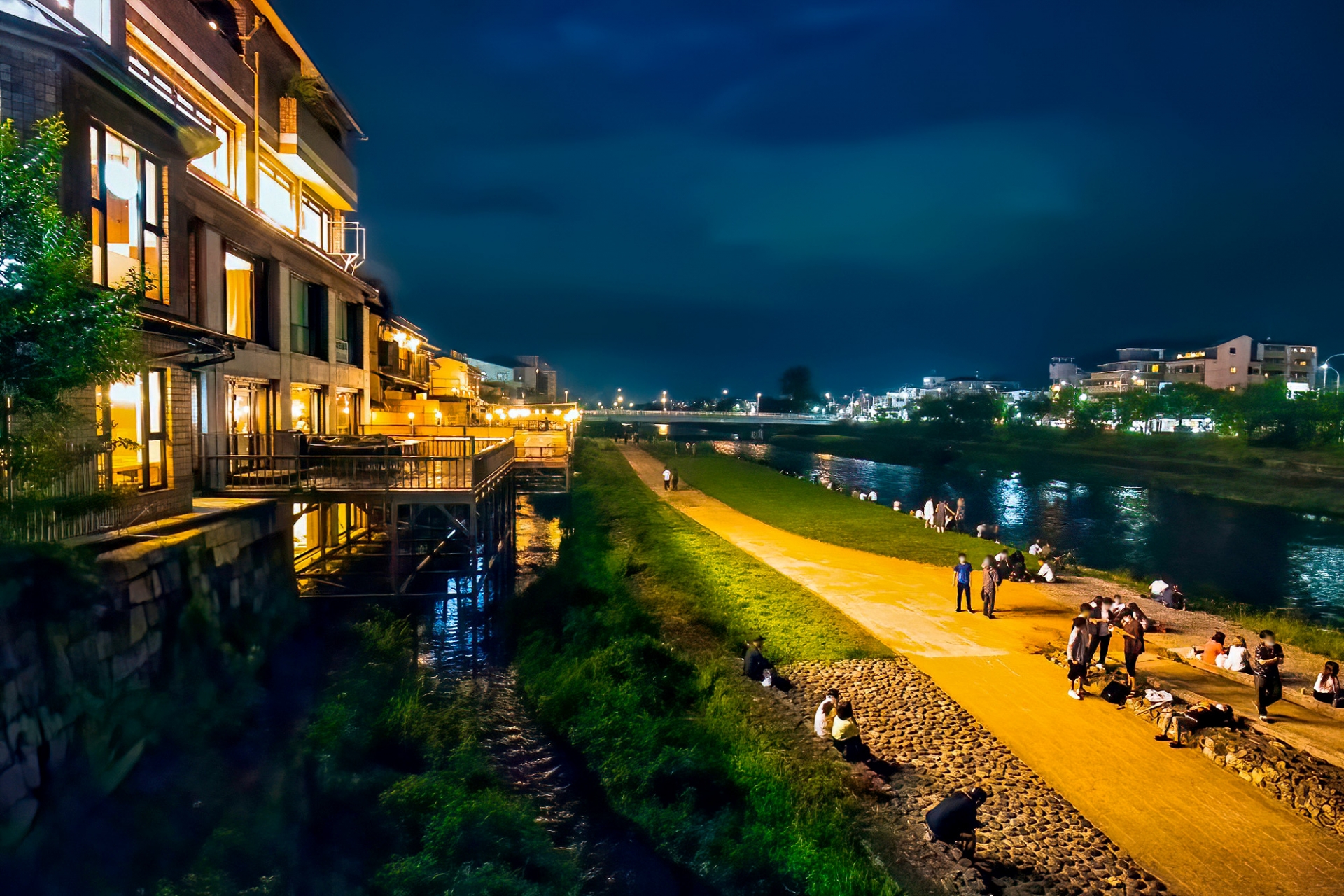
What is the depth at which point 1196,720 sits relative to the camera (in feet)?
35.8

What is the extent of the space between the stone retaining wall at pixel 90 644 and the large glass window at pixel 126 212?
4.25m

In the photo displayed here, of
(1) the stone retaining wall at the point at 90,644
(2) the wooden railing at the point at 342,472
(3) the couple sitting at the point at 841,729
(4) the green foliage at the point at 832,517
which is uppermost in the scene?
(2) the wooden railing at the point at 342,472

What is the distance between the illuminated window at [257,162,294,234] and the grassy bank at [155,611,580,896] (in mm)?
15328

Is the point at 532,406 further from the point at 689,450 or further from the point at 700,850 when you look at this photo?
the point at 700,850

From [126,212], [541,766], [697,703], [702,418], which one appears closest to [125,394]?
[126,212]

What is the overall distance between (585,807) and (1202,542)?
36.8 m

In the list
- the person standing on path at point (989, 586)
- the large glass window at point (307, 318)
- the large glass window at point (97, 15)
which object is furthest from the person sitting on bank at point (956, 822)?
the large glass window at point (307, 318)

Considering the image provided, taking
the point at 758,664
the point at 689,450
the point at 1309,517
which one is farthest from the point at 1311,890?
the point at 689,450

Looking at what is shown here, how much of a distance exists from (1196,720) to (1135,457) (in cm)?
7237

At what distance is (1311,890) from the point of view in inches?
301

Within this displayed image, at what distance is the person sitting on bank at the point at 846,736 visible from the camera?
10.7 meters

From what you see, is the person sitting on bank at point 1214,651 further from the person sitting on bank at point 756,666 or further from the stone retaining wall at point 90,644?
the stone retaining wall at point 90,644

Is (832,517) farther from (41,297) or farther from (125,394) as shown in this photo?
(41,297)

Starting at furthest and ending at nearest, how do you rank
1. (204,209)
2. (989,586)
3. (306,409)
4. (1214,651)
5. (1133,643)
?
(306,409) < (989,586) < (204,209) < (1214,651) < (1133,643)
